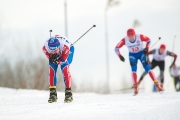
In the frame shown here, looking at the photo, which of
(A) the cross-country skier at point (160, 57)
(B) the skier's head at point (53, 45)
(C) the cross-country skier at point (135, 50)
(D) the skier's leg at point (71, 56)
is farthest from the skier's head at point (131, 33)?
(B) the skier's head at point (53, 45)

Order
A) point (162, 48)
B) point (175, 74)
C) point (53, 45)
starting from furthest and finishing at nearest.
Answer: point (175, 74)
point (162, 48)
point (53, 45)

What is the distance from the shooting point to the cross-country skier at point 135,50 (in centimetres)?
1037

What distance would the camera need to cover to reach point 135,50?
10523 millimetres

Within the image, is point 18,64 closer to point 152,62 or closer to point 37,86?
point 37,86

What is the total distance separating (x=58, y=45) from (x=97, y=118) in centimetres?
254

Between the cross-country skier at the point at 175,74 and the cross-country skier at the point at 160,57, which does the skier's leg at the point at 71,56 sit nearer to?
the cross-country skier at the point at 160,57

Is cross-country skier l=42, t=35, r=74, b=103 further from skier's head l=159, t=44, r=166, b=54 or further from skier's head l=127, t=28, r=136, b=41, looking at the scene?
skier's head l=159, t=44, r=166, b=54

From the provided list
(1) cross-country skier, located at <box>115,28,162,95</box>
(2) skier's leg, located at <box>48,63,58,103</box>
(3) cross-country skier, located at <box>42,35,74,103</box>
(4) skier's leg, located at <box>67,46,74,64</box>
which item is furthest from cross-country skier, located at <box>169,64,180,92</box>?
(2) skier's leg, located at <box>48,63,58,103</box>

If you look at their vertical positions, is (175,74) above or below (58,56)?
below

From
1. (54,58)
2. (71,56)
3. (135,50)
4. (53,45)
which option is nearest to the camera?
(53,45)

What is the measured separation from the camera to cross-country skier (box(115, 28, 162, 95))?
10.4 metres

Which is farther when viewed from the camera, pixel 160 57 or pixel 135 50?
pixel 160 57

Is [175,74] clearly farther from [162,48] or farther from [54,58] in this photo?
[54,58]

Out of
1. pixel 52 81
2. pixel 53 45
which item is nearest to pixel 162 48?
pixel 52 81
